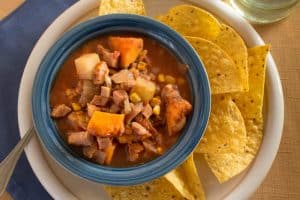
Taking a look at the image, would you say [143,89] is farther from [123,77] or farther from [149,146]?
[149,146]

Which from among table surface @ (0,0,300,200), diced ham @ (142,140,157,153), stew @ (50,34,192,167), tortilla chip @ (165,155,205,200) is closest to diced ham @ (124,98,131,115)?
stew @ (50,34,192,167)

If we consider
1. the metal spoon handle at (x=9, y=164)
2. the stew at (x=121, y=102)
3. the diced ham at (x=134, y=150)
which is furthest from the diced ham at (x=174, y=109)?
the metal spoon handle at (x=9, y=164)

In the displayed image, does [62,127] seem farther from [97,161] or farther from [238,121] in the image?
[238,121]

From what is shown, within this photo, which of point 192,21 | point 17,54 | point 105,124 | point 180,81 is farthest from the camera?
point 17,54

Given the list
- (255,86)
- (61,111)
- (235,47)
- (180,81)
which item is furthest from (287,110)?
(61,111)

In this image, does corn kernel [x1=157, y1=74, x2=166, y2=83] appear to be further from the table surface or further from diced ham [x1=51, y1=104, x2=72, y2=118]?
the table surface
